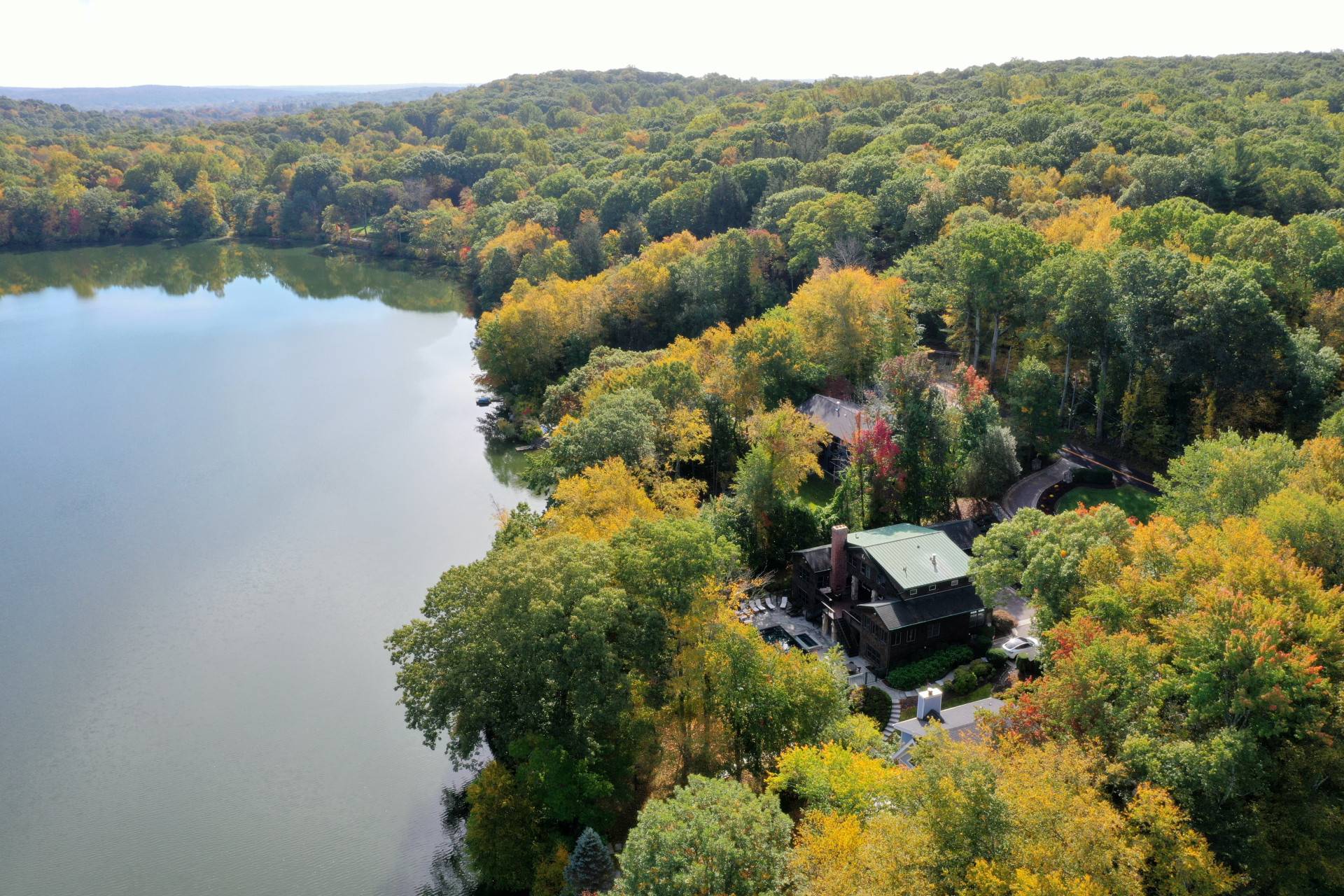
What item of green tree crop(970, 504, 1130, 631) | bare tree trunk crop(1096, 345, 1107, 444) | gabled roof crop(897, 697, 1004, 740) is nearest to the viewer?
gabled roof crop(897, 697, 1004, 740)

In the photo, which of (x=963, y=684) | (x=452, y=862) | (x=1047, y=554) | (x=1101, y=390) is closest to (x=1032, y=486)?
(x=1101, y=390)

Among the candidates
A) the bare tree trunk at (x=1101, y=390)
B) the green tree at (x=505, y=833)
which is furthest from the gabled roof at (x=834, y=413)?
the green tree at (x=505, y=833)

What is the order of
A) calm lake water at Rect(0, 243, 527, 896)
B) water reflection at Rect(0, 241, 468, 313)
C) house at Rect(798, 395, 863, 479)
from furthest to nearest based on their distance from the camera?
water reflection at Rect(0, 241, 468, 313)
house at Rect(798, 395, 863, 479)
calm lake water at Rect(0, 243, 527, 896)

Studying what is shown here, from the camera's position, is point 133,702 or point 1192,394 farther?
point 1192,394

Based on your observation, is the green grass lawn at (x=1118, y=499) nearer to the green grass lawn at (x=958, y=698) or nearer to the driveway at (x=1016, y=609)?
the driveway at (x=1016, y=609)

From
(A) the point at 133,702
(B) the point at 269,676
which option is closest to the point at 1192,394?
(B) the point at 269,676

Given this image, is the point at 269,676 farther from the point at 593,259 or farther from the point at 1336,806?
the point at 593,259

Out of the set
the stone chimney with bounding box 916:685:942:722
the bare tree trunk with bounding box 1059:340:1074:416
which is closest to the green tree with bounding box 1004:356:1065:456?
the bare tree trunk with bounding box 1059:340:1074:416

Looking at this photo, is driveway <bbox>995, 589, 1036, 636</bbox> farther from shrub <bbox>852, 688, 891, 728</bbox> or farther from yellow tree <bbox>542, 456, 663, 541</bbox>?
yellow tree <bbox>542, 456, 663, 541</bbox>
